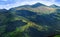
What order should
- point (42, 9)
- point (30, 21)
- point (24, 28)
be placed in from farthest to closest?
point (42, 9) < point (30, 21) < point (24, 28)

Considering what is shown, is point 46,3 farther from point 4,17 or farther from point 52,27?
point 4,17

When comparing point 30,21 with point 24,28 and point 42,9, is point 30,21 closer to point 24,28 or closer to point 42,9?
point 24,28

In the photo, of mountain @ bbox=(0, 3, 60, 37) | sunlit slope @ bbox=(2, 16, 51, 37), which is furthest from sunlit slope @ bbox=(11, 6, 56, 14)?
sunlit slope @ bbox=(2, 16, 51, 37)

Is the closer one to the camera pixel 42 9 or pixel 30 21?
pixel 30 21

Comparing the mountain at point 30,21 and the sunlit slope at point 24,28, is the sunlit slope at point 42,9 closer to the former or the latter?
the mountain at point 30,21

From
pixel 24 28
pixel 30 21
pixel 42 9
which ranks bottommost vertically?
pixel 24 28

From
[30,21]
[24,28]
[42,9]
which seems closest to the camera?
[24,28]

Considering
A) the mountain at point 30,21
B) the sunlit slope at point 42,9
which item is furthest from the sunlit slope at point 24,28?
the sunlit slope at point 42,9

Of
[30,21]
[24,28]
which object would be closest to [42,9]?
[30,21]
